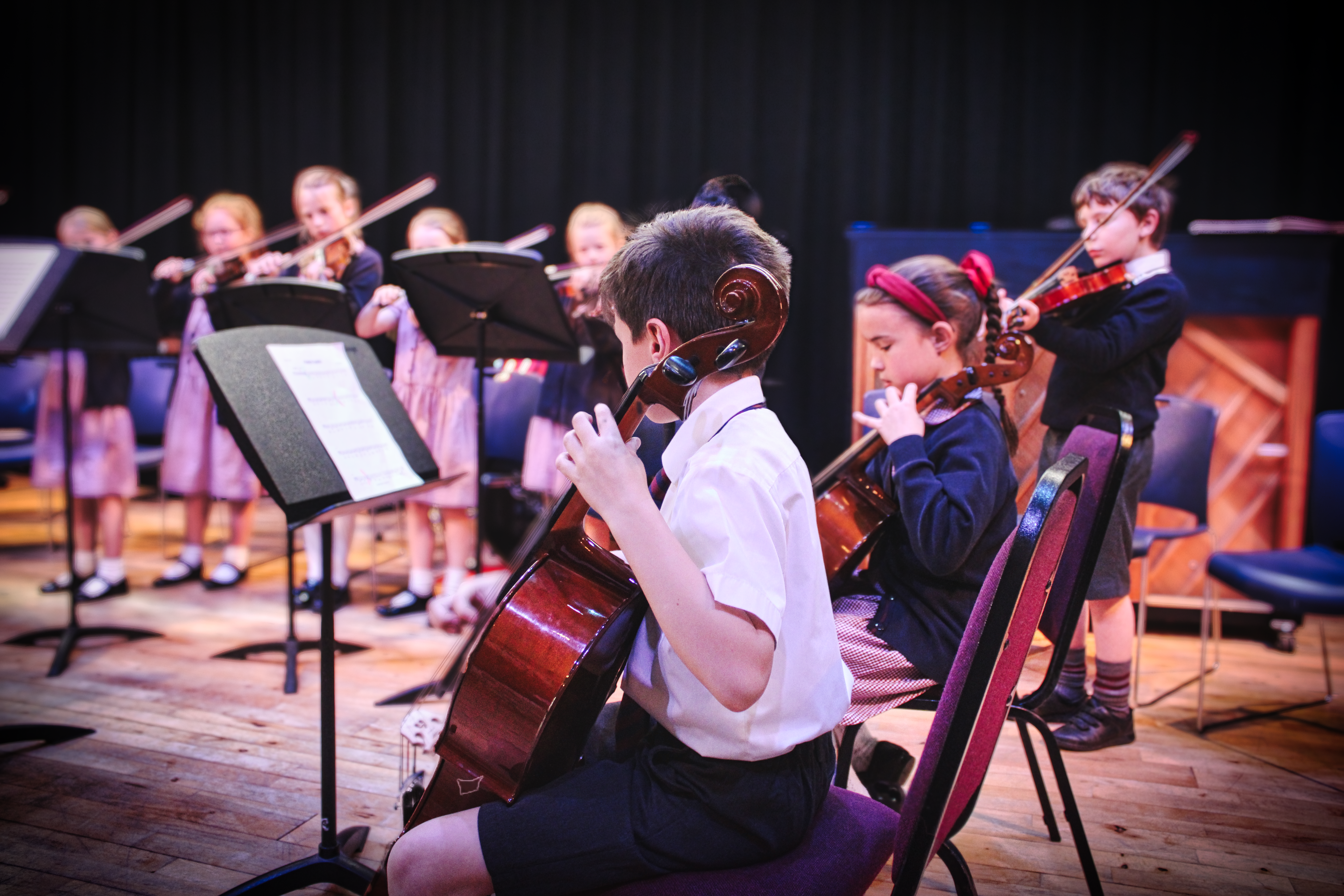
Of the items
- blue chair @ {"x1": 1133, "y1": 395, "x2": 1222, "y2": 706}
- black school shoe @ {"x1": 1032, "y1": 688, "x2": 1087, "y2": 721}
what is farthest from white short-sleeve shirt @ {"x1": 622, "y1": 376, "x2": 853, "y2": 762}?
blue chair @ {"x1": 1133, "y1": 395, "x2": 1222, "y2": 706}

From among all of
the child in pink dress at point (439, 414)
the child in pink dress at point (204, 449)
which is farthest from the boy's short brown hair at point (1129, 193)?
the child in pink dress at point (204, 449)

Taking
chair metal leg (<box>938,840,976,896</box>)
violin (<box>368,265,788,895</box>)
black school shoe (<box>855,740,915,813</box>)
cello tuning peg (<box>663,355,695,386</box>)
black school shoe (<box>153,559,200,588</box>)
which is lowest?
black school shoe (<box>153,559,200,588</box>)

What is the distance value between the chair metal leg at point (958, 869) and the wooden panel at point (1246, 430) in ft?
6.74

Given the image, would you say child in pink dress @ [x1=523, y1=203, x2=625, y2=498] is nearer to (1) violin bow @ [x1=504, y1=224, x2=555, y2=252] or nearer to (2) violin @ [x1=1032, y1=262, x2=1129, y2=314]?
(1) violin bow @ [x1=504, y1=224, x2=555, y2=252]

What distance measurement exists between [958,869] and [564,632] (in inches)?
25.1

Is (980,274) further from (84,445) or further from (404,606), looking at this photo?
(84,445)

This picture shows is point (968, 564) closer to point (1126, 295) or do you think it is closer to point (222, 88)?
point (1126, 295)

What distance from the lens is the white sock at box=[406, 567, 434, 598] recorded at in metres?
3.57

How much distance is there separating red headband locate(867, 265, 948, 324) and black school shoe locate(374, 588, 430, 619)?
2.38 m

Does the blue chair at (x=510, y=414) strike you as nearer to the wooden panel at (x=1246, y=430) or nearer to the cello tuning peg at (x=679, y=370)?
the wooden panel at (x=1246, y=430)

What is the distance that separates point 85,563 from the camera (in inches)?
145

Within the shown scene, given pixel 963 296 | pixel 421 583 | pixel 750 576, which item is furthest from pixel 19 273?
pixel 750 576

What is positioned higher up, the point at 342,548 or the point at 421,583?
the point at 342,548

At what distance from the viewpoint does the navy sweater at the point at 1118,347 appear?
243 cm
